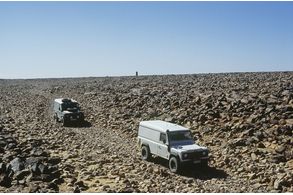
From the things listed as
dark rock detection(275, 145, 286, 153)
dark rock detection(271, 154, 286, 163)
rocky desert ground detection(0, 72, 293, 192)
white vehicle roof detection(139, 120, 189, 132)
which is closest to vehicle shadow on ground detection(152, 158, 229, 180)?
rocky desert ground detection(0, 72, 293, 192)

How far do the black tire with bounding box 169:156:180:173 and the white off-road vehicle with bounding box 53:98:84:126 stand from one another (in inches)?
700

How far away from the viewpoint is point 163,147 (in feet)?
69.5

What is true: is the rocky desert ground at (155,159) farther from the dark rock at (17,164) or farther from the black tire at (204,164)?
the black tire at (204,164)

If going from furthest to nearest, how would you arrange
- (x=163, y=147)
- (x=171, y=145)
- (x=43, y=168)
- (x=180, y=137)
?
(x=180, y=137)
(x=163, y=147)
(x=171, y=145)
(x=43, y=168)

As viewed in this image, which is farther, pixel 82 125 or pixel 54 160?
pixel 82 125

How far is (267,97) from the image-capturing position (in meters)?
34.2

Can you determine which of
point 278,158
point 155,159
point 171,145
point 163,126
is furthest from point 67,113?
point 278,158

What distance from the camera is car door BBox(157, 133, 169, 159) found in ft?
68.8

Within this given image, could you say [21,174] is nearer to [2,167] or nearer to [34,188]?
[2,167]

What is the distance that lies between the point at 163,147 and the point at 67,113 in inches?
679

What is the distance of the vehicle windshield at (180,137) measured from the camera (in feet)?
69.1

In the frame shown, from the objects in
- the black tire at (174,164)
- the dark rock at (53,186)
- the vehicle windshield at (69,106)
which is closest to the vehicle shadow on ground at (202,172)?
the black tire at (174,164)

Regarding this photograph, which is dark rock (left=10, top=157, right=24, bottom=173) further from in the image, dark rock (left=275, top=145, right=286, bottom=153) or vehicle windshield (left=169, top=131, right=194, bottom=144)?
dark rock (left=275, top=145, right=286, bottom=153)

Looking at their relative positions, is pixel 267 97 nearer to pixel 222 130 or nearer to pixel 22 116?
pixel 222 130
